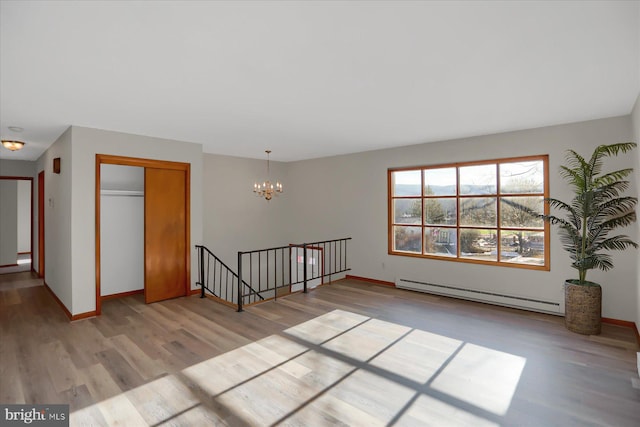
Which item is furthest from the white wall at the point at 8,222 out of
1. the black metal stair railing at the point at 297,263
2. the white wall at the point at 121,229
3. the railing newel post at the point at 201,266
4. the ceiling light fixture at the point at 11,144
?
the railing newel post at the point at 201,266

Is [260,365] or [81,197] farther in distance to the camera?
[81,197]

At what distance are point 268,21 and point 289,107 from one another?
5.54 feet

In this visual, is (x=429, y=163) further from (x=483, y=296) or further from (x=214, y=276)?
(x=214, y=276)

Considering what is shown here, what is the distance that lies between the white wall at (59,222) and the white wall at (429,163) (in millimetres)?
4583

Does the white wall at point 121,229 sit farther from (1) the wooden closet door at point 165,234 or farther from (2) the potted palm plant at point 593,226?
(2) the potted palm plant at point 593,226

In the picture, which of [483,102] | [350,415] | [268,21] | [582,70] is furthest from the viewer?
[483,102]

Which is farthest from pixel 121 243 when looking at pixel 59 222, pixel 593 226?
pixel 593 226

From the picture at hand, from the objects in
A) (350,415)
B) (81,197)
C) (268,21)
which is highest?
(268,21)

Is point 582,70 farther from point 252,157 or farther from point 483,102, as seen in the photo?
point 252,157

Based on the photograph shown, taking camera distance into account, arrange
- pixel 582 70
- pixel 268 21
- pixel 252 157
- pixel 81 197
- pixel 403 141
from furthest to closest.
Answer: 1. pixel 252 157
2. pixel 403 141
3. pixel 81 197
4. pixel 582 70
5. pixel 268 21

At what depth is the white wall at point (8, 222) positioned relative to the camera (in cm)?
802

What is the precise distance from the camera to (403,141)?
555cm

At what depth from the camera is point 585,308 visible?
3.78 m

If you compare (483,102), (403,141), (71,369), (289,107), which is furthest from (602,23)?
Result: (71,369)
